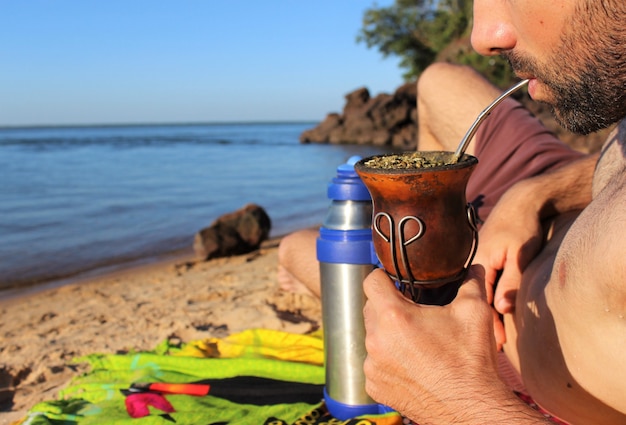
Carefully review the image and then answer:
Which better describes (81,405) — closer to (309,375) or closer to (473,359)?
(309,375)

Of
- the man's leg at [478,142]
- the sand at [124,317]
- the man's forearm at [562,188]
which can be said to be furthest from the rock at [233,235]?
the man's forearm at [562,188]

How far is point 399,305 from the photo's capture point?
139cm

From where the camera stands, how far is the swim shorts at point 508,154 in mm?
2824

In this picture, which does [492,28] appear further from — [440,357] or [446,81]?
[446,81]

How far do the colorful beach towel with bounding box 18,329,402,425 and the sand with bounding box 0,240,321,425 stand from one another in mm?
302

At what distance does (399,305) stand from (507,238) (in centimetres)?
87

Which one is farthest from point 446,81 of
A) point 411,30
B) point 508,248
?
point 411,30

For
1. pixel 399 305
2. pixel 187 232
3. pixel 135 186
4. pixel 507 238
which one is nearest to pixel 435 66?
pixel 507 238

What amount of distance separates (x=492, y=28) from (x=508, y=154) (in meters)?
1.35

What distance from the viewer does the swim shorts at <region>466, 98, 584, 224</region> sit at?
2824 millimetres

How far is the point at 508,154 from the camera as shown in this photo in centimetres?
291

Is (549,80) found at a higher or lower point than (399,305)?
higher

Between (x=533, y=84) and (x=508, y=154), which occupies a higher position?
(x=533, y=84)

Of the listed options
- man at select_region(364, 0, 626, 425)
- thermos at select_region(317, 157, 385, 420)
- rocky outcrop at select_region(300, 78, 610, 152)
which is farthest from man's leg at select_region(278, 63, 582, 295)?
Result: rocky outcrop at select_region(300, 78, 610, 152)
